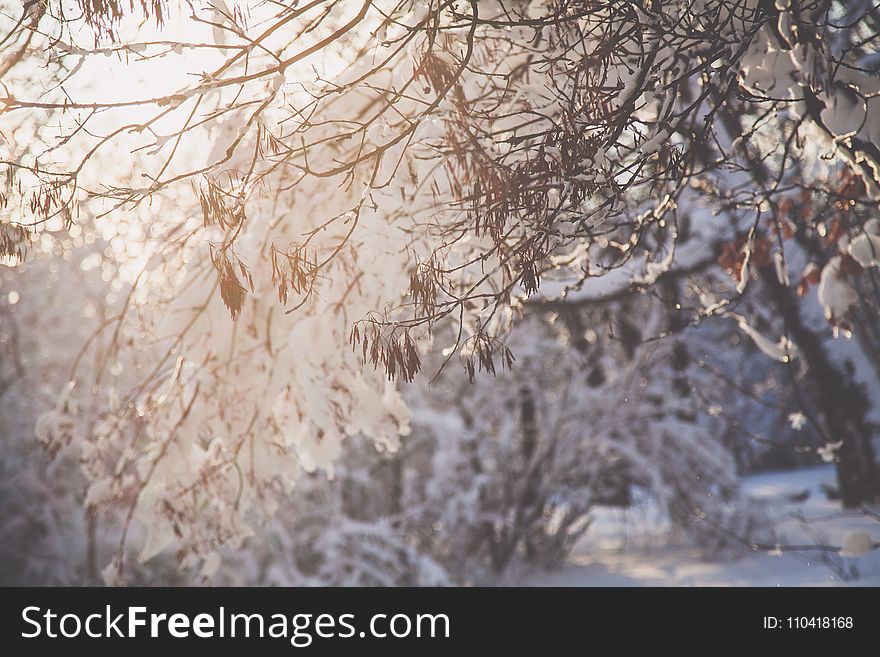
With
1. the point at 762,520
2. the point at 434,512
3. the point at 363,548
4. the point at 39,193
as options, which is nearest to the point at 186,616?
the point at 39,193

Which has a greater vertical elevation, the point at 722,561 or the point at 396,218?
the point at 396,218

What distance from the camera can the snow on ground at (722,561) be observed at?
8102 millimetres

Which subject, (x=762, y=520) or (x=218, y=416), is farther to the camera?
(x=762, y=520)

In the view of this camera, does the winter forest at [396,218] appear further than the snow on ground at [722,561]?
No

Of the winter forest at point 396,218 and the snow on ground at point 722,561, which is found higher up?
the winter forest at point 396,218

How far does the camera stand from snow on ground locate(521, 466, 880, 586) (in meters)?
8.10

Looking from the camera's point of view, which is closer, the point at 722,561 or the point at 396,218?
the point at 396,218

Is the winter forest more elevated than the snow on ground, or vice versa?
the winter forest

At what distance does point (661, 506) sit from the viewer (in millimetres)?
10000

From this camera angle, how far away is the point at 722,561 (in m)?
9.95

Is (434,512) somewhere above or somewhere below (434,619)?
above

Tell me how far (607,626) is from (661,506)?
6.84m

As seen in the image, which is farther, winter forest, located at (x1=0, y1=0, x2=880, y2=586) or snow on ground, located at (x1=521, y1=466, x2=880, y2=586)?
snow on ground, located at (x1=521, y1=466, x2=880, y2=586)

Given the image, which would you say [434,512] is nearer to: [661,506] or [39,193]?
[661,506]
